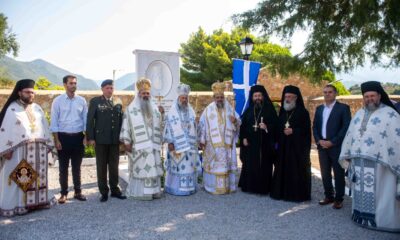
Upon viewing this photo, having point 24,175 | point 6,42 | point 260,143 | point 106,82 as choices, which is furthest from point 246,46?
point 6,42

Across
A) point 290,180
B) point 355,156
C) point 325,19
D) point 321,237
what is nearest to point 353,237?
point 321,237

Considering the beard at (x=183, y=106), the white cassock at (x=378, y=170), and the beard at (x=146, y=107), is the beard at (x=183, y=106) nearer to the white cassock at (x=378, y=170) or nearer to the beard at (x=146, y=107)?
the beard at (x=146, y=107)

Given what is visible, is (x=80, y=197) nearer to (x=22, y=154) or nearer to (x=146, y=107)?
(x=22, y=154)

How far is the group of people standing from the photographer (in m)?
4.76

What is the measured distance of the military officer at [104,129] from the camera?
19.1ft

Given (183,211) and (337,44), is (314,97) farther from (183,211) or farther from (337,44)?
(183,211)

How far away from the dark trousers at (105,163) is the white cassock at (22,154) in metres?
0.84

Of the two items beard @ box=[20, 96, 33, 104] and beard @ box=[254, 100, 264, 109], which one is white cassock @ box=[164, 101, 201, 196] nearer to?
beard @ box=[254, 100, 264, 109]

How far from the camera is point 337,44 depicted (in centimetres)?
642

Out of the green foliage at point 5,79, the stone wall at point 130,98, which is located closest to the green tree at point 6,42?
the green foliage at point 5,79

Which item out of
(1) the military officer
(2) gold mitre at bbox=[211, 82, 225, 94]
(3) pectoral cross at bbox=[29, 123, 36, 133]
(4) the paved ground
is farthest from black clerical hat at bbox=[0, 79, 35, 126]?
(2) gold mitre at bbox=[211, 82, 225, 94]

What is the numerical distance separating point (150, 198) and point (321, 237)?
2928 millimetres

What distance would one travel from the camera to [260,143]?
21.3ft

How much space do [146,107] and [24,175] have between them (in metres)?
2.15
